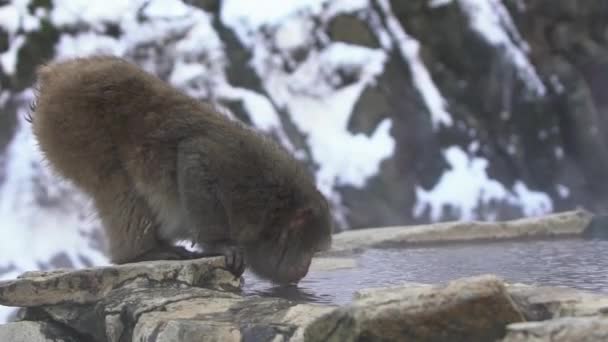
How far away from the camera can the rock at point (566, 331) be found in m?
1.40

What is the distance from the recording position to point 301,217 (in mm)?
2840

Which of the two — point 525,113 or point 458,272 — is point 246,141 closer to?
point 458,272

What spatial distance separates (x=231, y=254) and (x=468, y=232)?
1830mm

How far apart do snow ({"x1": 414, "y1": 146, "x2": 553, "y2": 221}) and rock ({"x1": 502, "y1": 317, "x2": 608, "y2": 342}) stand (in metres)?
6.32

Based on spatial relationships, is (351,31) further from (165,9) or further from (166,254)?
(166,254)

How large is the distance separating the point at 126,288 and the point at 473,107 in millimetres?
6806

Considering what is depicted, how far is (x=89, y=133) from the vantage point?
295cm

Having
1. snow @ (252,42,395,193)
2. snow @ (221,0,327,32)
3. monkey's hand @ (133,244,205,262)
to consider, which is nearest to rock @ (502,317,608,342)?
monkey's hand @ (133,244,205,262)

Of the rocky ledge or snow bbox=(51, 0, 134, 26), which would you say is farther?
snow bbox=(51, 0, 134, 26)

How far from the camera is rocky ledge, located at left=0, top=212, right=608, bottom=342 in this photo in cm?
159

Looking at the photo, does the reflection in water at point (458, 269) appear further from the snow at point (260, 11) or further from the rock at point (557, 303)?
the snow at point (260, 11)

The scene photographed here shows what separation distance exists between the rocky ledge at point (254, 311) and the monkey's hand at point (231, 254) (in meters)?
0.03

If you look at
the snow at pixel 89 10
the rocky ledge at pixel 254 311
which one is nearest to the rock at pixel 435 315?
the rocky ledge at pixel 254 311

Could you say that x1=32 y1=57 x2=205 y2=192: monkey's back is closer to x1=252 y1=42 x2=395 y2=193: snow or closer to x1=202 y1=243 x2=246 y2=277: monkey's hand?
x1=202 y1=243 x2=246 y2=277: monkey's hand
